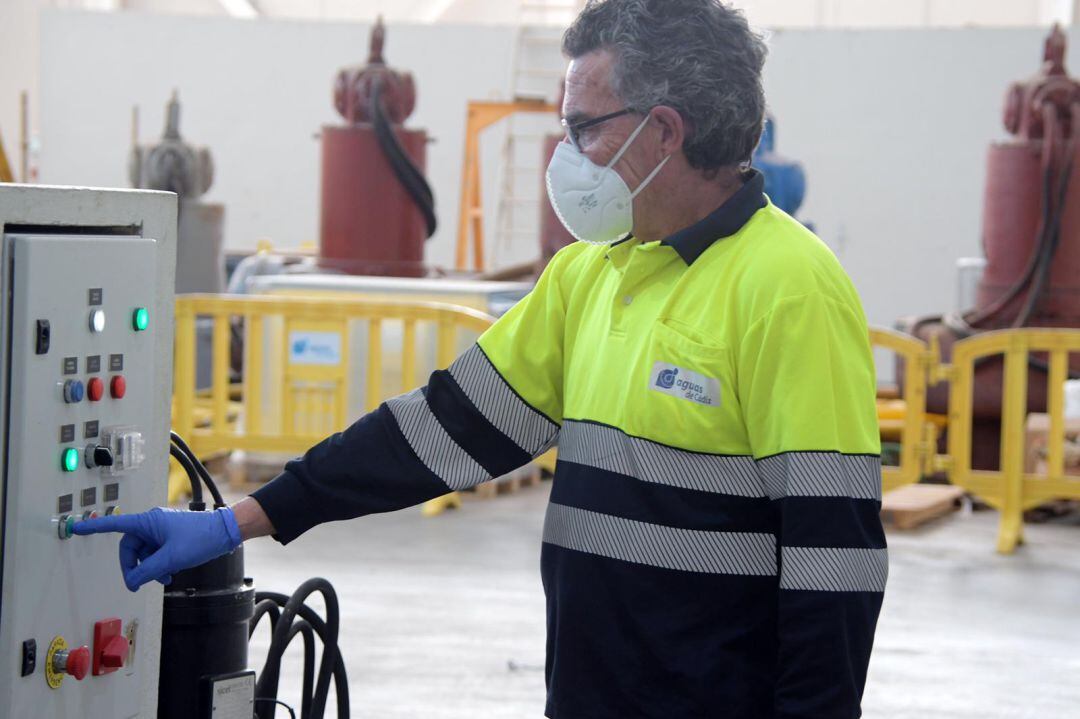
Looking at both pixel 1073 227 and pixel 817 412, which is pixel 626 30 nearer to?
pixel 817 412

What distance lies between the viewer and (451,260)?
1639cm

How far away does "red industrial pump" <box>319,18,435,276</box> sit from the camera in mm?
10289

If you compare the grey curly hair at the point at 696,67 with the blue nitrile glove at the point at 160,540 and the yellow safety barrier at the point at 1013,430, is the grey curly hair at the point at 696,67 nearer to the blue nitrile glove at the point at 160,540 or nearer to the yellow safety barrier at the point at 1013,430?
the blue nitrile glove at the point at 160,540

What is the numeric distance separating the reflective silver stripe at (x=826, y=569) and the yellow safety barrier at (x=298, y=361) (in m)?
5.70

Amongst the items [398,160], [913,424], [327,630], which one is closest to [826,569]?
[327,630]

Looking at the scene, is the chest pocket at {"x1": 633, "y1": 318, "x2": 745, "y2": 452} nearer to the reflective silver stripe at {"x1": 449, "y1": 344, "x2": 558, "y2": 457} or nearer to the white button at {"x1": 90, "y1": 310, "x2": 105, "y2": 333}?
the reflective silver stripe at {"x1": 449, "y1": 344, "x2": 558, "y2": 457}

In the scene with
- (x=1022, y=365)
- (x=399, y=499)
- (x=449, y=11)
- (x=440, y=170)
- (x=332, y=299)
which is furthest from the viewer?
(x=449, y=11)

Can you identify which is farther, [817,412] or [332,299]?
[332,299]

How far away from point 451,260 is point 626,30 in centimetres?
1429

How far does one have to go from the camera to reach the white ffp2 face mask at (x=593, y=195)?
88.7 inches

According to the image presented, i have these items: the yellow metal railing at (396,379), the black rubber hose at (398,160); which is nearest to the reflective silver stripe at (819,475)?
the yellow metal railing at (396,379)

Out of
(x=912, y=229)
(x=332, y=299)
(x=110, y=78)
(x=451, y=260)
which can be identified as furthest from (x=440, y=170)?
(x=332, y=299)

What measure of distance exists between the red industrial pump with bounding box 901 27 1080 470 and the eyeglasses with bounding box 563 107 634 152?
6857mm

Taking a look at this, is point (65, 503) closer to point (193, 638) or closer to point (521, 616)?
point (193, 638)
